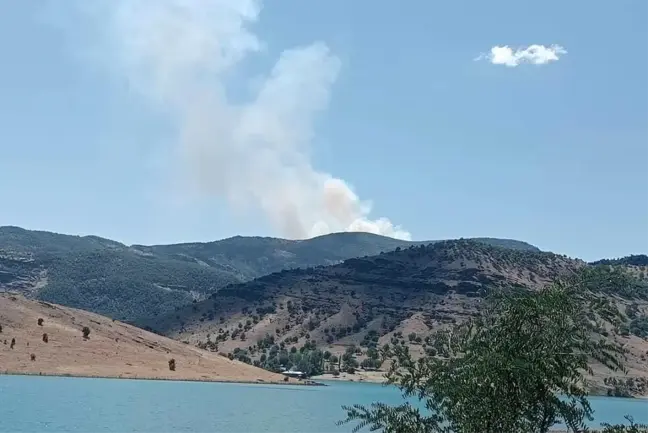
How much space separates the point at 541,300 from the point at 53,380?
10625 centimetres

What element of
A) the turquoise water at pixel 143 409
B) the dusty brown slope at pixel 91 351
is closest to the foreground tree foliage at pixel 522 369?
the turquoise water at pixel 143 409

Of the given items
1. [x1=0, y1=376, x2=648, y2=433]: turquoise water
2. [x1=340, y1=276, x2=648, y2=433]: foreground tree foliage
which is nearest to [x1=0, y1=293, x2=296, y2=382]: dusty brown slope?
[x1=0, y1=376, x2=648, y2=433]: turquoise water

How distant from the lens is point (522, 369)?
1141 centimetres

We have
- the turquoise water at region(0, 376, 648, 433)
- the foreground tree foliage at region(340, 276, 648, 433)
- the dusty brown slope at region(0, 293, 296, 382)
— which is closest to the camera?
the foreground tree foliage at region(340, 276, 648, 433)

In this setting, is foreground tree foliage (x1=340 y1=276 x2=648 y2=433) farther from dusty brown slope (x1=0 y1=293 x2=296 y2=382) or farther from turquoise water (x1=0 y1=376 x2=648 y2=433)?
dusty brown slope (x1=0 y1=293 x2=296 y2=382)

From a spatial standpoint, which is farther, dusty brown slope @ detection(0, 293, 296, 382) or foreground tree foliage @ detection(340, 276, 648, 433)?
dusty brown slope @ detection(0, 293, 296, 382)

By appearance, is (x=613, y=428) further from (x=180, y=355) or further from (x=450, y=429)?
(x=180, y=355)

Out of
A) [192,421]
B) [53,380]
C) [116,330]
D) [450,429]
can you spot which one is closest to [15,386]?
[53,380]

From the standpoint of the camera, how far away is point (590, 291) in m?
12.8

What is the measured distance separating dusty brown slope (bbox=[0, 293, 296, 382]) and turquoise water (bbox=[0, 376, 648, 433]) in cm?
703

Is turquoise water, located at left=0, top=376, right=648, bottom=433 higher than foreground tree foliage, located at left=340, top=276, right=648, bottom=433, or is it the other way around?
foreground tree foliage, located at left=340, top=276, right=648, bottom=433

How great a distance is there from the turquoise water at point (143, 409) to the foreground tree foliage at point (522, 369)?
49.7 m

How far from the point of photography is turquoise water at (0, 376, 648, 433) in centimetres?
6369

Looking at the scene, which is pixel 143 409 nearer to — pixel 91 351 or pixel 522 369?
pixel 91 351
